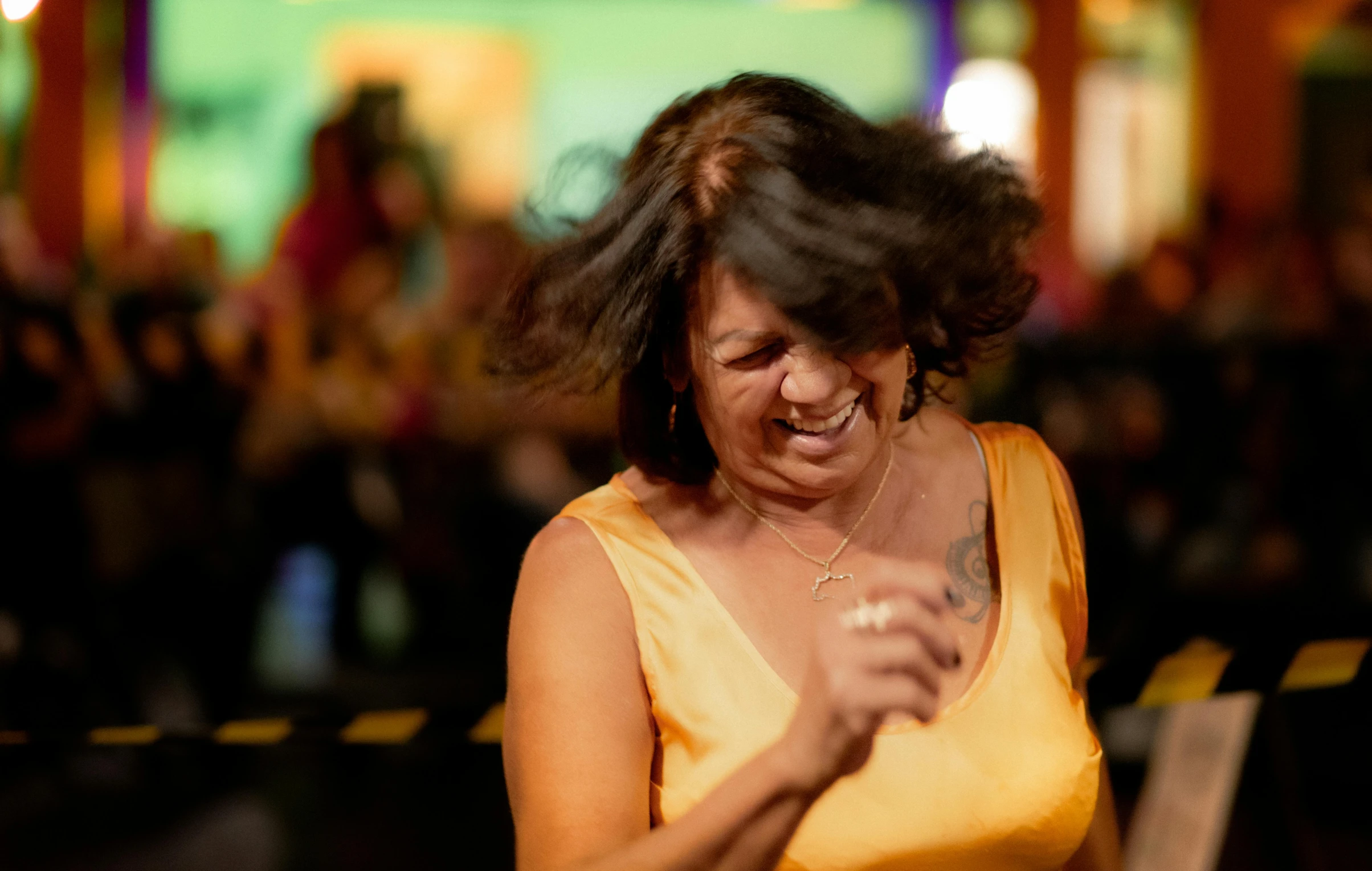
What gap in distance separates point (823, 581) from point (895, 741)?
0.25 m

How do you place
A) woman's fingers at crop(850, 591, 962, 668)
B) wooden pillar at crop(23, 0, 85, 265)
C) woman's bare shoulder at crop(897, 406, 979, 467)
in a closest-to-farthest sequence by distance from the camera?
woman's fingers at crop(850, 591, 962, 668) → woman's bare shoulder at crop(897, 406, 979, 467) → wooden pillar at crop(23, 0, 85, 265)

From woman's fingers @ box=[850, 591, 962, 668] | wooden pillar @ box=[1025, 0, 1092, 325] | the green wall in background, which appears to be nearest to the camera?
woman's fingers @ box=[850, 591, 962, 668]

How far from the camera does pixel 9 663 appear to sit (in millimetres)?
4016

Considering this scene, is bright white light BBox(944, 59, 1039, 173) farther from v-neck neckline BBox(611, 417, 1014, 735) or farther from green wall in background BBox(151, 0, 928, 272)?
v-neck neckline BBox(611, 417, 1014, 735)

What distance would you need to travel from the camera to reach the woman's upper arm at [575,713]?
4.93ft

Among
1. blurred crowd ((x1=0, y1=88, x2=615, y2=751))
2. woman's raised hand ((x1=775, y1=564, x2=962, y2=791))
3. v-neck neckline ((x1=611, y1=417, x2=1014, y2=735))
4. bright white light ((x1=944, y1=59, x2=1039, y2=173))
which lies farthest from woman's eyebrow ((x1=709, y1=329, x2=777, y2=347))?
bright white light ((x1=944, y1=59, x2=1039, y2=173))

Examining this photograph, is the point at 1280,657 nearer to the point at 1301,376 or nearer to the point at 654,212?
the point at 654,212

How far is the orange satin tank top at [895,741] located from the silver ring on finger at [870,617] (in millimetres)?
332

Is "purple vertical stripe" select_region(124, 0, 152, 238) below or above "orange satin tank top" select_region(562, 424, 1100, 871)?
above

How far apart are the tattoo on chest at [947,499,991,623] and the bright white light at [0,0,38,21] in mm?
3076

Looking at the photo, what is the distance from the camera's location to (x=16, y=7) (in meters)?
3.76

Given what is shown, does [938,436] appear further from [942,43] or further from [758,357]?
[942,43]

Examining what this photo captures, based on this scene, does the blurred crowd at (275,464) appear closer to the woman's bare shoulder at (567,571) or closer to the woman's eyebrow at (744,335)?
the woman's bare shoulder at (567,571)

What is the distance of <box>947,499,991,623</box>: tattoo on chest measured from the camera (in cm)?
176
